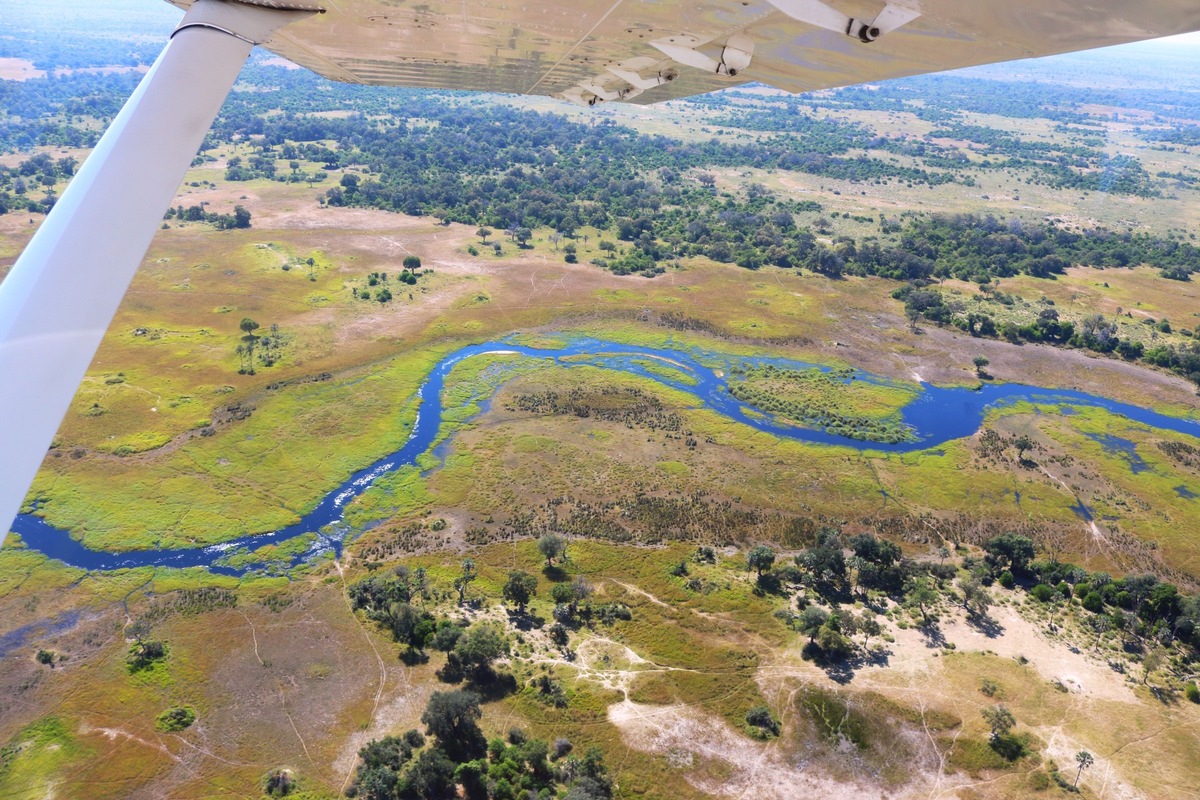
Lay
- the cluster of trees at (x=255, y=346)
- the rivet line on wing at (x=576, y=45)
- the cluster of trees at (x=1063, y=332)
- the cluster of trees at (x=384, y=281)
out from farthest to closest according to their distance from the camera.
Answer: the cluster of trees at (x=384, y=281), the cluster of trees at (x=1063, y=332), the cluster of trees at (x=255, y=346), the rivet line on wing at (x=576, y=45)

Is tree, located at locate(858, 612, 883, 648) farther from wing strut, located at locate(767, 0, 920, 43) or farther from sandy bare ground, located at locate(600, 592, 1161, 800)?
wing strut, located at locate(767, 0, 920, 43)

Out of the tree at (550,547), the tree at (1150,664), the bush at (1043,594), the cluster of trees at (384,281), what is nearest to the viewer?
the tree at (1150,664)

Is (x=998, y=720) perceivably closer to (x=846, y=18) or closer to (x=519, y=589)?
(x=519, y=589)

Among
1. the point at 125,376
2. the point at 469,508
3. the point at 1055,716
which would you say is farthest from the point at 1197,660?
the point at 125,376

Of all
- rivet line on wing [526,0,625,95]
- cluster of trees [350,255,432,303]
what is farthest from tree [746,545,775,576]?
cluster of trees [350,255,432,303]

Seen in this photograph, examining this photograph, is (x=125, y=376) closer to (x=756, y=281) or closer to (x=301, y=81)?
(x=756, y=281)

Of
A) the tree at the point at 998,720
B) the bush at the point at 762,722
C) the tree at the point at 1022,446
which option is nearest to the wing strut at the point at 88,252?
the bush at the point at 762,722

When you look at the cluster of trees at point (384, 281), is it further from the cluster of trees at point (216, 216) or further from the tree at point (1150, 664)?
the tree at point (1150, 664)

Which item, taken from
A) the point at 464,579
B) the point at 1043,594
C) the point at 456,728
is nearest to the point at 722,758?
the point at 456,728
